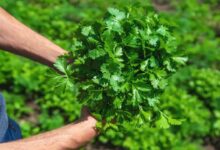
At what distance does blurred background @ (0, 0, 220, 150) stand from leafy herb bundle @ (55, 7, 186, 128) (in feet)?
5.04

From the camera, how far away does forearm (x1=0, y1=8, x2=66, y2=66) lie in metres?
2.18

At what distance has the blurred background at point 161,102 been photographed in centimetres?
416

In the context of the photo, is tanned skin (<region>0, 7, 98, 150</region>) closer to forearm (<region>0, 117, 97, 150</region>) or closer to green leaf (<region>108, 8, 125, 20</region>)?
forearm (<region>0, 117, 97, 150</region>)

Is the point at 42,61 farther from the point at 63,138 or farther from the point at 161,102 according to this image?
the point at 161,102

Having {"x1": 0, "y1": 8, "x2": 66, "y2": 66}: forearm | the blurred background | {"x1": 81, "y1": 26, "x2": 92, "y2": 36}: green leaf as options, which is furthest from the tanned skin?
the blurred background

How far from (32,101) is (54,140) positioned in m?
2.61

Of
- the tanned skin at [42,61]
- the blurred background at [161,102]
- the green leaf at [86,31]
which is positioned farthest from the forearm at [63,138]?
the blurred background at [161,102]

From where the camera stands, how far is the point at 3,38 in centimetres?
218

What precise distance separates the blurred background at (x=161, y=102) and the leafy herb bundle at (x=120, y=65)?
153 cm

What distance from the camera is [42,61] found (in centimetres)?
226

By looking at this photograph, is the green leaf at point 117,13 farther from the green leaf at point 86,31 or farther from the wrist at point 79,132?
the wrist at point 79,132

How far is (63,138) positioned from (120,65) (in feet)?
1.17

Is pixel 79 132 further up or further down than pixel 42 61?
further down

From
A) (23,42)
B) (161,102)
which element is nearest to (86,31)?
(23,42)
